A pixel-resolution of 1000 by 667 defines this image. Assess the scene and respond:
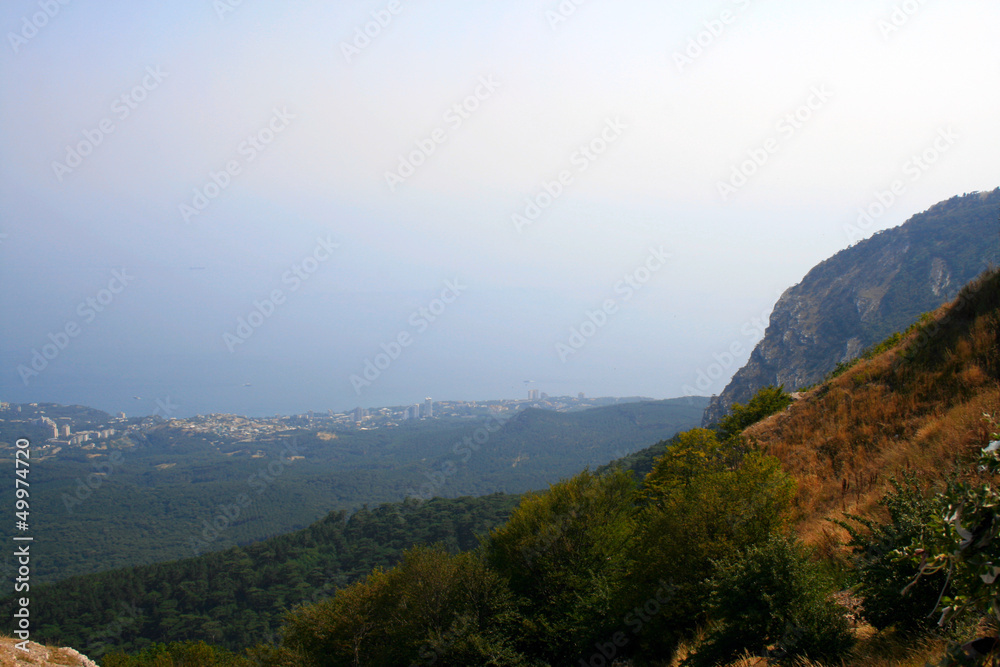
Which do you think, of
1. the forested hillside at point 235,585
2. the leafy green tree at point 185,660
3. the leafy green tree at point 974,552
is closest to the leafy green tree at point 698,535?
the leafy green tree at point 974,552

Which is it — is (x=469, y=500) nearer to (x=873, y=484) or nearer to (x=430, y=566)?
(x=430, y=566)

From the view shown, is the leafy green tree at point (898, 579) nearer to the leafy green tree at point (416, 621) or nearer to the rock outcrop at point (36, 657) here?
the leafy green tree at point (416, 621)

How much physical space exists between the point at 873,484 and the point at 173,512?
181 metres

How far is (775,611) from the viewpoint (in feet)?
25.6

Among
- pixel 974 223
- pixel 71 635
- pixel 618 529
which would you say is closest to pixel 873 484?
pixel 618 529

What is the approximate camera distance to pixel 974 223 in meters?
108

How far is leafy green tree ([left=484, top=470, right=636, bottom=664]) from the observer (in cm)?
1754

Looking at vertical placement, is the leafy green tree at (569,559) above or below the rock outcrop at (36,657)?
below

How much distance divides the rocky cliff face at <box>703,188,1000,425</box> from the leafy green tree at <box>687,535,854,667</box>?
95.0 m

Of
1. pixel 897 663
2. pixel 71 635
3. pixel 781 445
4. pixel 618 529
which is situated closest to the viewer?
pixel 897 663

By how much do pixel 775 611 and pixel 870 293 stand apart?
128m

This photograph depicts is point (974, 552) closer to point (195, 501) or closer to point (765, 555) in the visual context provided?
point (765, 555)

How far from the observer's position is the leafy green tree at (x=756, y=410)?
2970 centimetres

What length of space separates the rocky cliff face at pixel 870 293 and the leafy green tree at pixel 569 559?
82917mm
